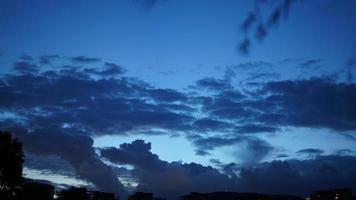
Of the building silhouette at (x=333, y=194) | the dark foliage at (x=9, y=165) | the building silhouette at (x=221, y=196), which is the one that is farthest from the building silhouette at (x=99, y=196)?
the building silhouette at (x=333, y=194)

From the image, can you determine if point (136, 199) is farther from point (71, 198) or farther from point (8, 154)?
point (8, 154)

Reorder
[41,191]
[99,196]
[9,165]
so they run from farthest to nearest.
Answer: [99,196] → [41,191] → [9,165]

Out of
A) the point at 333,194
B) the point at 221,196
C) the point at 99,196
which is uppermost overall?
the point at 221,196

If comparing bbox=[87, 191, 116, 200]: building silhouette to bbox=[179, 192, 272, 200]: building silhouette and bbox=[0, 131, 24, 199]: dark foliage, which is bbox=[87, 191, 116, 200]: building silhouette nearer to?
bbox=[179, 192, 272, 200]: building silhouette

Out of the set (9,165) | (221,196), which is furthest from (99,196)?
(9,165)

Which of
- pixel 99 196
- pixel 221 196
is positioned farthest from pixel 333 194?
pixel 99 196

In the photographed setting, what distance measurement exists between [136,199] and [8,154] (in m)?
67.6

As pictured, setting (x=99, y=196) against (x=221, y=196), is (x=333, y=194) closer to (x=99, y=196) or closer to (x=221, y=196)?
(x=221, y=196)

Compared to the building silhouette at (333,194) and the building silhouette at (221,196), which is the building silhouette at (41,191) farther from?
the building silhouette at (333,194)

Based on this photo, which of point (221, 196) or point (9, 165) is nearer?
point (9, 165)

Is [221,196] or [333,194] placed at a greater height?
[221,196]

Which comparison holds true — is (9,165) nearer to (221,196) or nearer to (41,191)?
(41,191)

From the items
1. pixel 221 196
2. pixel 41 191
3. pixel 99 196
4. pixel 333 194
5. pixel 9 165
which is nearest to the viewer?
pixel 9 165

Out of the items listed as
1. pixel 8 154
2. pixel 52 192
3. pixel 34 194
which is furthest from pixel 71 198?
pixel 8 154
